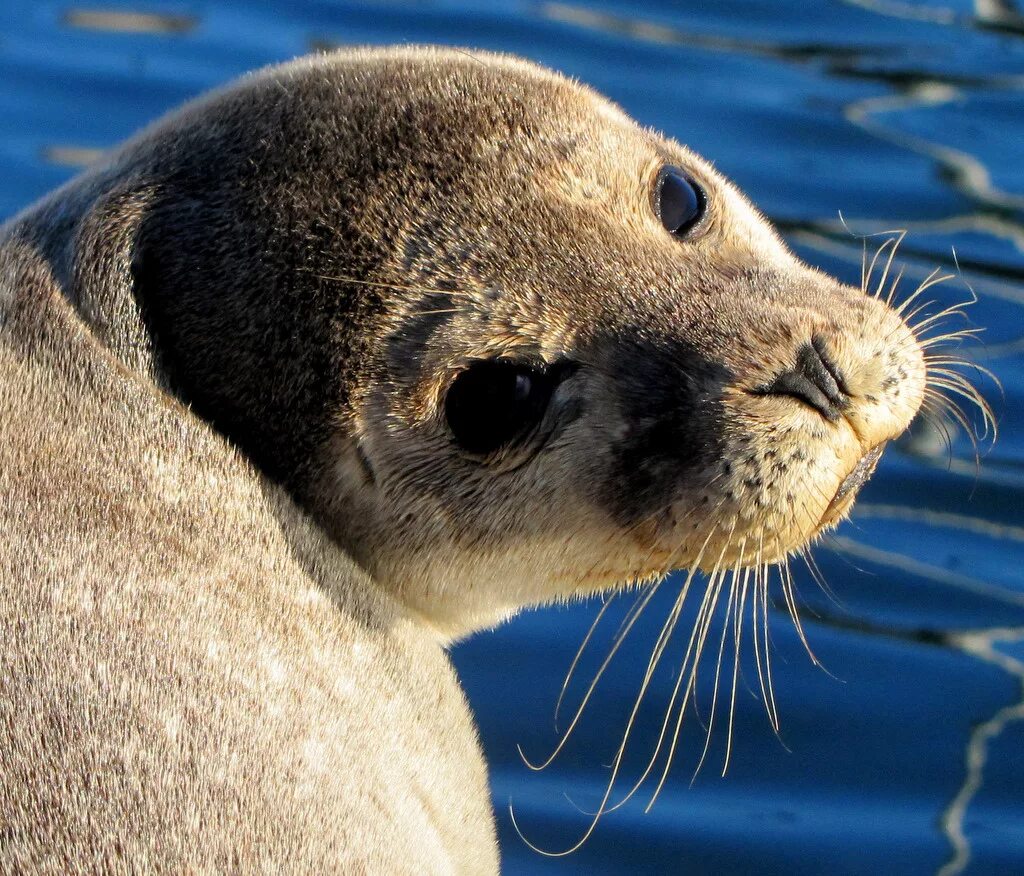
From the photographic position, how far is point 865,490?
19.3 feet

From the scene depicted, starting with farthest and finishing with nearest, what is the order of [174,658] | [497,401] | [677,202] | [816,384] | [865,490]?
1. [865,490]
2. [677,202]
3. [497,401]
4. [816,384]
5. [174,658]

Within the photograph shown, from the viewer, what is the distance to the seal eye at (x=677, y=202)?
3.85 m

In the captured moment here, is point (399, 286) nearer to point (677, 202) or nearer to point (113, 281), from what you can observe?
point (113, 281)

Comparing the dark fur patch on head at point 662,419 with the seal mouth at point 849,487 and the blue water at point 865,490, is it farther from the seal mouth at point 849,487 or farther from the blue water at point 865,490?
the blue water at point 865,490

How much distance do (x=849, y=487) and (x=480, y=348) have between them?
76 centimetres

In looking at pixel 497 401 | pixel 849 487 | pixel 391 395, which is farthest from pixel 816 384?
pixel 391 395

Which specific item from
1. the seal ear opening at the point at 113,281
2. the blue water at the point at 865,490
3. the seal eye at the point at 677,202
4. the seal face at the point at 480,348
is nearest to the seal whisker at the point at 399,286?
the seal face at the point at 480,348

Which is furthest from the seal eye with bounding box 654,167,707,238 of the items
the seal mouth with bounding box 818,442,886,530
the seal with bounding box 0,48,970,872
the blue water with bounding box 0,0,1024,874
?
the blue water with bounding box 0,0,1024,874

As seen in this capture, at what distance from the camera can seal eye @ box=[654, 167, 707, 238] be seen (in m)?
3.85

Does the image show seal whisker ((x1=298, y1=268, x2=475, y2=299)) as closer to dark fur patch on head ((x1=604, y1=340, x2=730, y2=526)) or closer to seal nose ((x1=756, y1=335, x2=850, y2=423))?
dark fur patch on head ((x1=604, y1=340, x2=730, y2=526))

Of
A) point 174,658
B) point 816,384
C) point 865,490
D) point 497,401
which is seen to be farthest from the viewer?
point 865,490

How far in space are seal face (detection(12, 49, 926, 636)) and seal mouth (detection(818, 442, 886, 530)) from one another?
1cm

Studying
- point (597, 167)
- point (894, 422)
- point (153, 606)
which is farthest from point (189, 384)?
point (894, 422)

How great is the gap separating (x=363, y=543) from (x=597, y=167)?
0.88 metres
